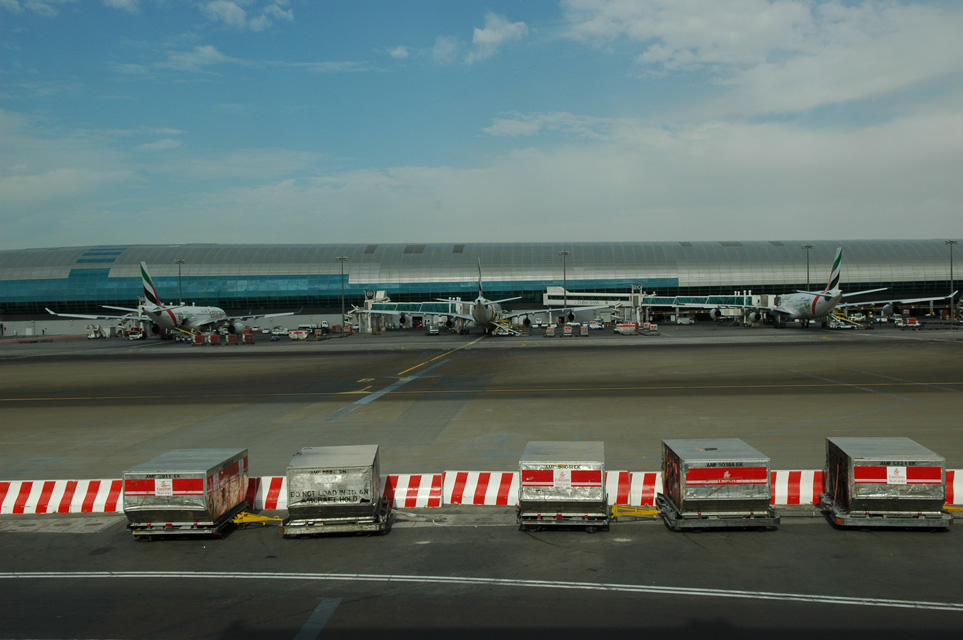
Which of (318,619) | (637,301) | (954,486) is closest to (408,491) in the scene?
(318,619)

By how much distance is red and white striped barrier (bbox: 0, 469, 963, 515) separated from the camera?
14797mm

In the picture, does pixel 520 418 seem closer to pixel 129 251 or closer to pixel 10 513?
pixel 10 513

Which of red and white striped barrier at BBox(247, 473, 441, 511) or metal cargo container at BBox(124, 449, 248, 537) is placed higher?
metal cargo container at BBox(124, 449, 248, 537)

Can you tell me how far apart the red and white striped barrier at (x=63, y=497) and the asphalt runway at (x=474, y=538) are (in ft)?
1.50

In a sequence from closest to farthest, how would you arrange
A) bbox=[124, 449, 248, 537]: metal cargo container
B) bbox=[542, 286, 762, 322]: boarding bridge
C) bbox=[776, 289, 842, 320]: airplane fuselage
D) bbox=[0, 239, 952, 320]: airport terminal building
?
bbox=[124, 449, 248, 537]: metal cargo container < bbox=[776, 289, 842, 320]: airplane fuselage < bbox=[542, 286, 762, 322]: boarding bridge < bbox=[0, 239, 952, 320]: airport terminal building

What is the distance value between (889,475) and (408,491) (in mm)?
9745

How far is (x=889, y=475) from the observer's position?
12.6 metres

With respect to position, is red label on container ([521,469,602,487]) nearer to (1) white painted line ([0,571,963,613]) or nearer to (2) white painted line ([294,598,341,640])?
(1) white painted line ([0,571,963,613])

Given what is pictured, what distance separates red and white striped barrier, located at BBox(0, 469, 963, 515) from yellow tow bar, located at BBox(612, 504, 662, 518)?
13.7 inches

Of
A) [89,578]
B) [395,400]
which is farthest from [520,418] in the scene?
[89,578]

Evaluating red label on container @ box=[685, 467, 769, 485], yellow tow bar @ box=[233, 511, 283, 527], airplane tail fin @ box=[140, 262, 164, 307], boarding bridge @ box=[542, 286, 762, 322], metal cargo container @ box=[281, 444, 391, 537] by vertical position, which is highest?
airplane tail fin @ box=[140, 262, 164, 307]

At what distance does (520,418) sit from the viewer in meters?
24.9

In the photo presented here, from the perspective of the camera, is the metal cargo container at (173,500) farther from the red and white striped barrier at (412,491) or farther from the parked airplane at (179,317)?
the parked airplane at (179,317)

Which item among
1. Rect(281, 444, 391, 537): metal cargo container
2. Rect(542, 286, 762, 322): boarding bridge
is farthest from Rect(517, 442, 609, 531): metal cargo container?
Rect(542, 286, 762, 322): boarding bridge
